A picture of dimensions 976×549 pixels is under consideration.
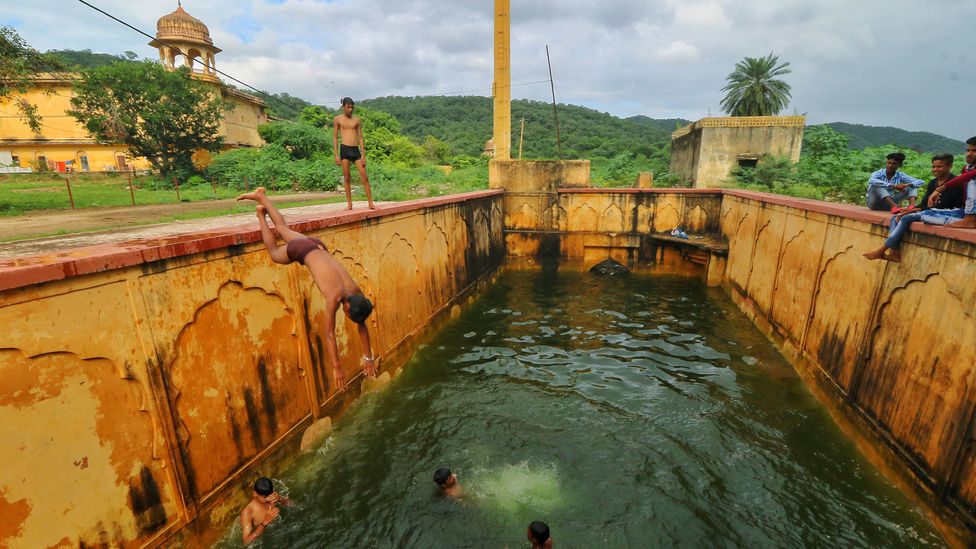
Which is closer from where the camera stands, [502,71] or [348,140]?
[348,140]

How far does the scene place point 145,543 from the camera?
313cm

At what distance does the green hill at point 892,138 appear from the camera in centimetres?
4844

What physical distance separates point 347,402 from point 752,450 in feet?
16.6

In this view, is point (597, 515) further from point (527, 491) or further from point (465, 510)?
point (465, 510)

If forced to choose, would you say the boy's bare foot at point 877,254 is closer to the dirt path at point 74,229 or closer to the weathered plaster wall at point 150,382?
the weathered plaster wall at point 150,382

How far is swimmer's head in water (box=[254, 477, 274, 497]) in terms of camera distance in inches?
152

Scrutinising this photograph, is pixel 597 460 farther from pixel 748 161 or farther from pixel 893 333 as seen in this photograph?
pixel 748 161

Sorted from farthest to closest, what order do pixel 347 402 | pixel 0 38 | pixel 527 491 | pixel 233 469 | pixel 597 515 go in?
pixel 0 38, pixel 347 402, pixel 527 491, pixel 597 515, pixel 233 469

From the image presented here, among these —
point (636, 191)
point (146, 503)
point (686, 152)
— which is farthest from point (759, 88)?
point (146, 503)

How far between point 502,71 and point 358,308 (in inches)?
639

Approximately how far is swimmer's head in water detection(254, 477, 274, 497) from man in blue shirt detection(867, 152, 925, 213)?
796cm

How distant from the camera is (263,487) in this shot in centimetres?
385

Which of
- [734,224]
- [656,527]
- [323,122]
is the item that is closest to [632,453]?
[656,527]

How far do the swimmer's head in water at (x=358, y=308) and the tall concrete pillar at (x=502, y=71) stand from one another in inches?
550
